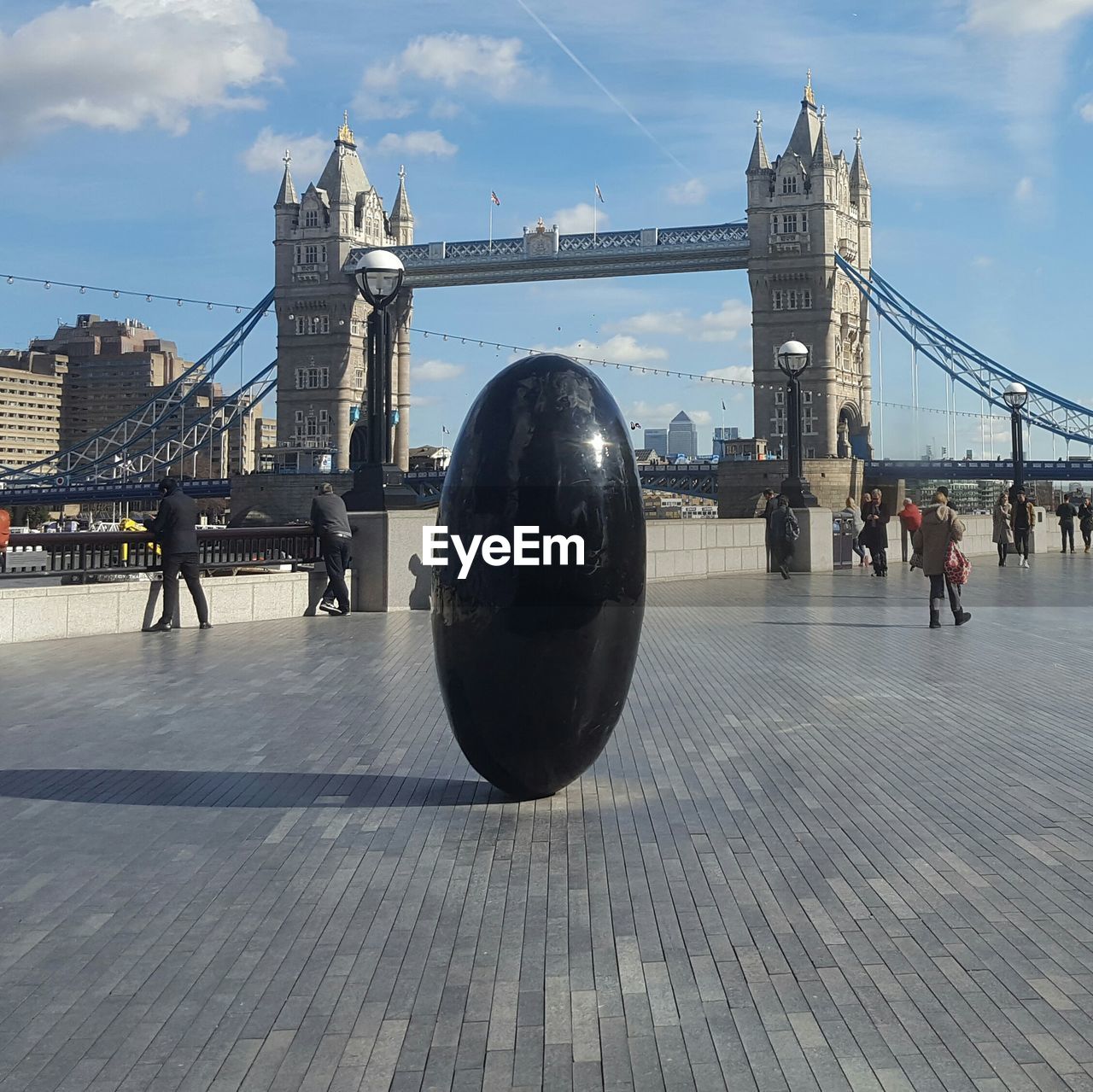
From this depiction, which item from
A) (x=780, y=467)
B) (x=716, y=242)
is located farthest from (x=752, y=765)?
(x=716, y=242)

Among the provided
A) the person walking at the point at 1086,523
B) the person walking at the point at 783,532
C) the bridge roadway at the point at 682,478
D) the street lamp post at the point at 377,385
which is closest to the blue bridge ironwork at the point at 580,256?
the bridge roadway at the point at 682,478

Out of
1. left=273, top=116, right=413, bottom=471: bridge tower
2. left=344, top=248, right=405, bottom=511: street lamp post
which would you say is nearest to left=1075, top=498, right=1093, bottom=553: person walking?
left=344, top=248, right=405, bottom=511: street lamp post

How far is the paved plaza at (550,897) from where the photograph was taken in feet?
8.94

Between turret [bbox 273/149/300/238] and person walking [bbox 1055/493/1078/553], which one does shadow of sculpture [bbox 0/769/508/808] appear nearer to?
person walking [bbox 1055/493/1078/553]

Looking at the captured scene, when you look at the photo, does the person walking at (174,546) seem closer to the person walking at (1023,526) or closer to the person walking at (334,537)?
the person walking at (334,537)

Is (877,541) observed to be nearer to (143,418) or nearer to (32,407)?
(143,418)

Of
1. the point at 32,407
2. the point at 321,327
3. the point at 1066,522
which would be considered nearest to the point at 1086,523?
the point at 1066,522

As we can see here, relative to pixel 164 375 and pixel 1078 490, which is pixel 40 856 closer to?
A: pixel 1078 490

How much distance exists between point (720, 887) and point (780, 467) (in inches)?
2449

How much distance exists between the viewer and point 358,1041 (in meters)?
2.77

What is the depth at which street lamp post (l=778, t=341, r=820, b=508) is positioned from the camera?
771 inches

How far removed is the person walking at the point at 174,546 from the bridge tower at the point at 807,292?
69.9 metres

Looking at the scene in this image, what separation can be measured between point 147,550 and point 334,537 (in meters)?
1.63

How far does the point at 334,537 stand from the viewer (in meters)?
11.9
